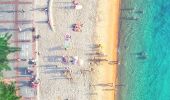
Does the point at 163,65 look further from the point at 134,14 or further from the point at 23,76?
the point at 23,76

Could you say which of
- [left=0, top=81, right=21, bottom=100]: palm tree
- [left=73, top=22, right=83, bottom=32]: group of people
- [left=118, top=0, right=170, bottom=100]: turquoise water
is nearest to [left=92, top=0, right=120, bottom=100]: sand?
[left=118, top=0, right=170, bottom=100]: turquoise water

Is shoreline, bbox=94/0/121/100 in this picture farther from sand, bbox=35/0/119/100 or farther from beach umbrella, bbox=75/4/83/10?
beach umbrella, bbox=75/4/83/10

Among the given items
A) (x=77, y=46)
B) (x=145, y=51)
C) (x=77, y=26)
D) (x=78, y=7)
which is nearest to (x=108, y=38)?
(x=77, y=46)

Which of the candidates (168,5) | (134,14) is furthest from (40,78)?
(168,5)

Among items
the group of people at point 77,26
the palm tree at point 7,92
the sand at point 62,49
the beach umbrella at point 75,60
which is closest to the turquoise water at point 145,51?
the sand at point 62,49

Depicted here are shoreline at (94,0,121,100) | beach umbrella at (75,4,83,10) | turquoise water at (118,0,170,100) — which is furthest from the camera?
turquoise water at (118,0,170,100)
